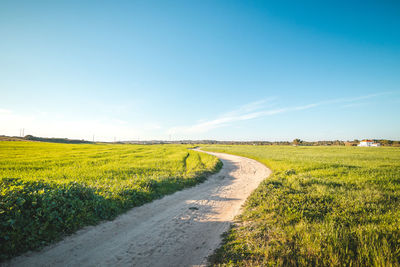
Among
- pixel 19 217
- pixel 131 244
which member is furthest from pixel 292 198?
pixel 19 217

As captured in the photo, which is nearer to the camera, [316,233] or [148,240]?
[316,233]

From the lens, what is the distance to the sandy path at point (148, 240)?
429 centimetres

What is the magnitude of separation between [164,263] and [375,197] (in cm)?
993

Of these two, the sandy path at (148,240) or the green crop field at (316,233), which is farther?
the sandy path at (148,240)

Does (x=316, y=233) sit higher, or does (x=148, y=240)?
(x=316, y=233)

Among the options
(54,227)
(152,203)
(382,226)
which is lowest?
(152,203)

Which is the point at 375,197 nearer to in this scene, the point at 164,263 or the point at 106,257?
the point at 164,263

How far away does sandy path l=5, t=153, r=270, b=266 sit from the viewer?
14.1 feet

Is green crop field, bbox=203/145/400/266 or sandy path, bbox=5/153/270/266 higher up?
green crop field, bbox=203/145/400/266

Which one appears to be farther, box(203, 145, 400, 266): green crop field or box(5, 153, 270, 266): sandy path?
box(5, 153, 270, 266): sandy path

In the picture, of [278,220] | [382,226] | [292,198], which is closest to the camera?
[382,226]

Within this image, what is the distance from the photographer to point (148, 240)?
5262 millimetres

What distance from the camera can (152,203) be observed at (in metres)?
8.65

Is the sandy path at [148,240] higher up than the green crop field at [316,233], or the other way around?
the green crop field at [316,233]
